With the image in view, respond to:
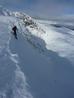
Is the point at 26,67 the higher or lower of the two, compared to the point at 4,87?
higher

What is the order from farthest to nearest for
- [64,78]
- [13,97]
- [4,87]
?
[64,78]
[4,87]
[13,97]

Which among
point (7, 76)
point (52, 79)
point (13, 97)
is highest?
point (52, 79)

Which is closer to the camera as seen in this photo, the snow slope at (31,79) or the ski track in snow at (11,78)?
the ski track in snow at (11,78)

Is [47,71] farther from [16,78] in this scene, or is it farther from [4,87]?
[4,87]

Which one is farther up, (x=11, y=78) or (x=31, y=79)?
(x=31, y=79)

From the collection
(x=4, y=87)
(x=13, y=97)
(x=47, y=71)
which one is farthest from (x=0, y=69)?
(x=47, y=71)

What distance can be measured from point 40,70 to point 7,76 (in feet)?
17.6

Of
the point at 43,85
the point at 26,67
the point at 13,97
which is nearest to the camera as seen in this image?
the point at 13,97

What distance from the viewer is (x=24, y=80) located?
17484 millimetres

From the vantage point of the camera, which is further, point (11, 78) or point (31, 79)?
point (31, 79)

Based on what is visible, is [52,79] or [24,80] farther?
[52,79]

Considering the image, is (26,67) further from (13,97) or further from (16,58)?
(13,97)

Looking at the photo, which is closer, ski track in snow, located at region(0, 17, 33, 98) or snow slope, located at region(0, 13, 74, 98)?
ski track in snow, located at region(0, 17, 33, 98)

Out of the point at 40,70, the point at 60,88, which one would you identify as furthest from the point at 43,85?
the point at 40,70
